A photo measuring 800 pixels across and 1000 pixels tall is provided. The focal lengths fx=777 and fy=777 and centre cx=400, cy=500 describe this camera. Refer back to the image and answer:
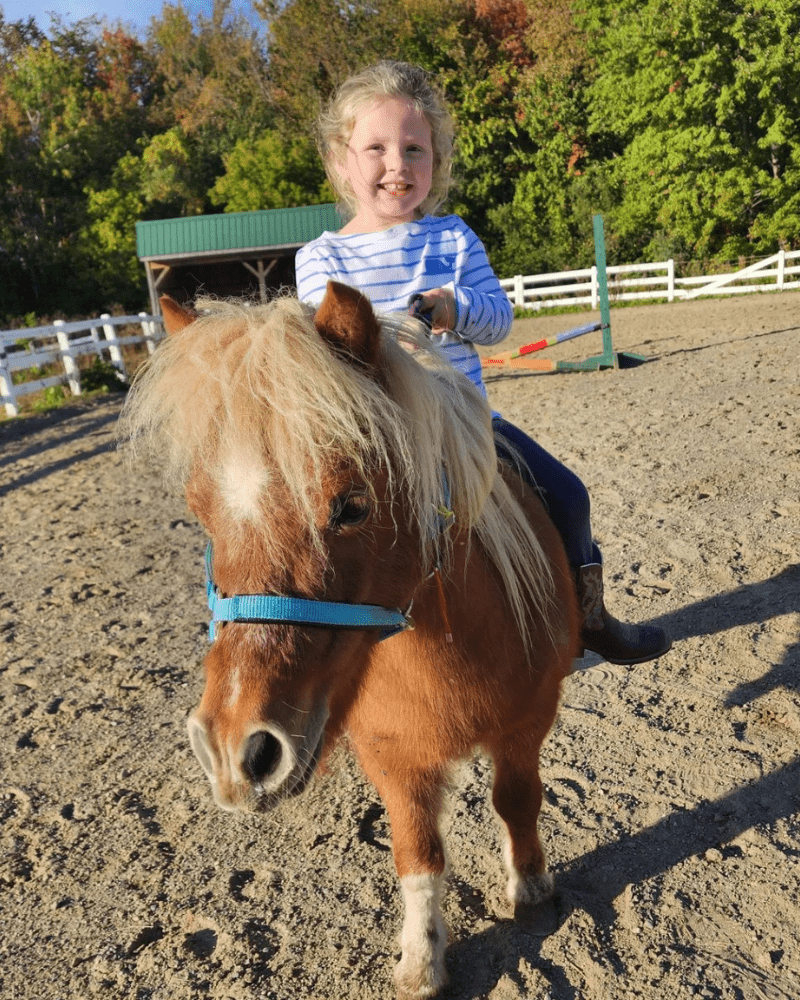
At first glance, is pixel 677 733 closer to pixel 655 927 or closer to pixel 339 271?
pixel 655 927

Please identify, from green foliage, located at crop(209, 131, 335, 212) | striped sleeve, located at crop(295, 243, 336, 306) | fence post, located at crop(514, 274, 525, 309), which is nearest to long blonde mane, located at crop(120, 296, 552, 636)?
striped sleeve, located at crop(295, 243, 336, 306)

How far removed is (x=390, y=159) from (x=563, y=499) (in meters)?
1.11

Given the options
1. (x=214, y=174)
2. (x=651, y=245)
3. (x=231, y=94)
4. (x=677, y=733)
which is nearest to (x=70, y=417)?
(x=677, y=733)

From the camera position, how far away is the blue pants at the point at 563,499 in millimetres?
2426

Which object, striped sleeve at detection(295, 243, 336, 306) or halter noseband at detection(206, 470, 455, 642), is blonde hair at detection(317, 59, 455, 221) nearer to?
striped sleeve at detection(295, 243, 336, 306)

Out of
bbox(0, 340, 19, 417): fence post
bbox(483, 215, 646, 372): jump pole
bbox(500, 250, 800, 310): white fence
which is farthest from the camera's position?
bbox(500, 250, 800, 310): white fence

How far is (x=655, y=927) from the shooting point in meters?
2.14

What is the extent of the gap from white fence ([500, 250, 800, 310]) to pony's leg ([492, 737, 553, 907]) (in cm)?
1820

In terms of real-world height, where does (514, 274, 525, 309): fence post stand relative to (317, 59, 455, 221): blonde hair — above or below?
below

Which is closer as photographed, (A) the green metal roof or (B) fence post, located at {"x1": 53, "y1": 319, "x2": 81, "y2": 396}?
(B) fence post, located at {"x1": 53, "y1": 319, "x2": 81, "y2": 396}

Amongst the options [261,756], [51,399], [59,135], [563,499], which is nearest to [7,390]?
[51,399]

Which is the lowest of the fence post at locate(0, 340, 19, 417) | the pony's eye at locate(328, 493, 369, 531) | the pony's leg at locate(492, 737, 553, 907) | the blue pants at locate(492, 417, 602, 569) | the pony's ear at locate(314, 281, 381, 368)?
the fence post at locate(0, 340, 19, 417)

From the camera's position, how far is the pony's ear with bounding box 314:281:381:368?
133 cm

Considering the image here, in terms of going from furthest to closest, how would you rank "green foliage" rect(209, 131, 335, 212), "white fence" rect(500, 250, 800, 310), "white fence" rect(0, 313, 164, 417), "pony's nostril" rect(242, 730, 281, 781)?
"green foliage" rect(209, 131, 335, 212), "white fence" rect(500, 250, 800, 310), "white fence" rect(0, 313, 164, 417), "pony's nostril" rect(242, 730, 281, 781)
